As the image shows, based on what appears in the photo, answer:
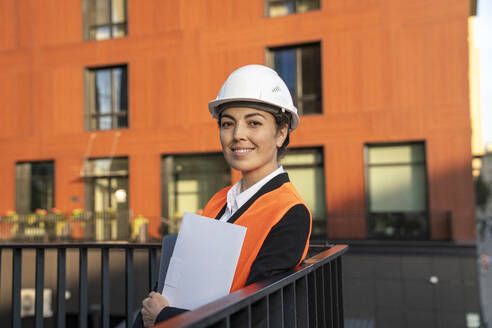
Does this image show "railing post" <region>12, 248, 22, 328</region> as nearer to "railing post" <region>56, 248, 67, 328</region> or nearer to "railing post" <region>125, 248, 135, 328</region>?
"railing post" <region>56, 248, 67, 328</region>

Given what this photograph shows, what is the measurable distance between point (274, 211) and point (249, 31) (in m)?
15.2

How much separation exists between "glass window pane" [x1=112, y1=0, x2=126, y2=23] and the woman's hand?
1820cm

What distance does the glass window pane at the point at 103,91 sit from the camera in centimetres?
1822

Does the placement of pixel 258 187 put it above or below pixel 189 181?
below

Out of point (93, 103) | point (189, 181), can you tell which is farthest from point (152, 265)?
point (93, 103)

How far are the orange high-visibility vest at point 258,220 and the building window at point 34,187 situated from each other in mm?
17821

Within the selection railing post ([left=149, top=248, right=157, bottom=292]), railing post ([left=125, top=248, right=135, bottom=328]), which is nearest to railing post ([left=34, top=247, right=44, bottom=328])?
railing post ([left=125, top=248, right=135, bottom=328])

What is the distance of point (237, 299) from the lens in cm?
154

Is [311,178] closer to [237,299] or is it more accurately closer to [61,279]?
[61,279]

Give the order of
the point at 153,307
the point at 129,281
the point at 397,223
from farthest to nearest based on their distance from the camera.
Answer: the point at 397,223
the point at 129,281
the point at 153,307

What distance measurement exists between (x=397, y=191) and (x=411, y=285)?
3.07 meters

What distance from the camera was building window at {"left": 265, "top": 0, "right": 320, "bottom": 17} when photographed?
16145 millimetres

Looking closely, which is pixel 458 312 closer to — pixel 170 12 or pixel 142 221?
pixel 142 221

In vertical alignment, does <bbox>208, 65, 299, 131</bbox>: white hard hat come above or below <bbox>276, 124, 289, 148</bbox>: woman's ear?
above
